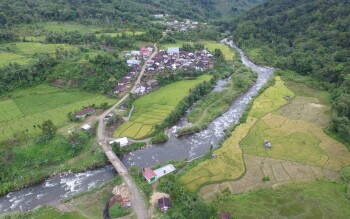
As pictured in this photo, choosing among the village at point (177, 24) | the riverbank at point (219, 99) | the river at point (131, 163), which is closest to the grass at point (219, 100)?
the riverbank at point (219, 99)

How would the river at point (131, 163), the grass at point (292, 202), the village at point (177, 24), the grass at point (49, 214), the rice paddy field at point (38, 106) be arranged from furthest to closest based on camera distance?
the village at point (177, 24) → the rice paddy field at point (38, 106) → the river at point (131, 163) → the grass at point (49, 214) → the grass at point (292, 202)

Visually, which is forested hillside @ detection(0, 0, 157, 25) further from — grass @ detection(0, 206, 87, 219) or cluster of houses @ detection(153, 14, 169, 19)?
grass @ detection(0, 206, 87, 219)

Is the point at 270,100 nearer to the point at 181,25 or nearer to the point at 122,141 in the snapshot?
the point at 122,141

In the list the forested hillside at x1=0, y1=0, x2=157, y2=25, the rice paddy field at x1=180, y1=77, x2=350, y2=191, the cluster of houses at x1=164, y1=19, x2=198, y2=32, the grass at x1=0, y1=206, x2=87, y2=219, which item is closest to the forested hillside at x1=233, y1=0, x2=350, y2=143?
the rice paddy field at x1=180, y1=77, x2=350, y2=191

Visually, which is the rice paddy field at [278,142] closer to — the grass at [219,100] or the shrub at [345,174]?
the shrub at [345,174]

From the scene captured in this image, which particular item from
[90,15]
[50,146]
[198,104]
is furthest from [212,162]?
[90,15]

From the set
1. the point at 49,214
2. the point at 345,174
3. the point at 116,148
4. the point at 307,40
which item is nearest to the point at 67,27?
the point at 116,148
